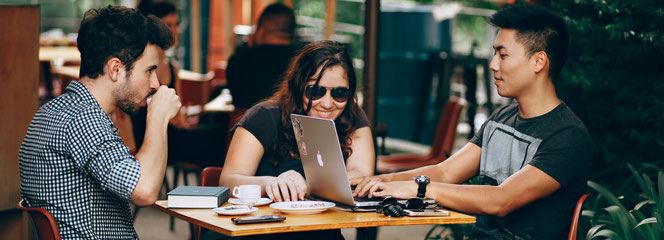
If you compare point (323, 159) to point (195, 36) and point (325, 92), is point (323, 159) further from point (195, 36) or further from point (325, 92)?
point (195, 36)

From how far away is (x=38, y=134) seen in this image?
2.47 meters

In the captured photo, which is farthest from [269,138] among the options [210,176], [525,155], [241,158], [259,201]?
[525,155]

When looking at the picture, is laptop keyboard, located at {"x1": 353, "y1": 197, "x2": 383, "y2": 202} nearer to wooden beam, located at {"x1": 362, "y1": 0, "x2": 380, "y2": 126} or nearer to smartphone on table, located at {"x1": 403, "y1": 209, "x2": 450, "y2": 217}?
smartphone on table, located at {"x1": 403, "y1": 209, "x2": 450, "y2": 217}

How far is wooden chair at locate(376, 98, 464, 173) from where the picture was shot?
17.2 feet

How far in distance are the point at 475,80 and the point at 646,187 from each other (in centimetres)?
430

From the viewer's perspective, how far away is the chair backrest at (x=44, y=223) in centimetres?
237

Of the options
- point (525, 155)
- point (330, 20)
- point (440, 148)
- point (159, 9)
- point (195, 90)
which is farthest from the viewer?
point (330, 20)

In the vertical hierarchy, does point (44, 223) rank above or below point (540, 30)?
below

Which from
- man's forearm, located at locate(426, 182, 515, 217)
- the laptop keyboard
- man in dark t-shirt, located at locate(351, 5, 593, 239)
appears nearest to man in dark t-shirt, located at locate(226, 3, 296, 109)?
man in dark t-shirt, located at locate(351, 5, 593, 239)

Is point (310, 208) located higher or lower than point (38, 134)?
lower

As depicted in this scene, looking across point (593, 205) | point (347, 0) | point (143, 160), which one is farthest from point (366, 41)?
point (347, 0)

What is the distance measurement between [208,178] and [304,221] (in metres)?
0.88

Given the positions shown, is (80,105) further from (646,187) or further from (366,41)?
(646,187)

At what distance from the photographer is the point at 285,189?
2842mm
